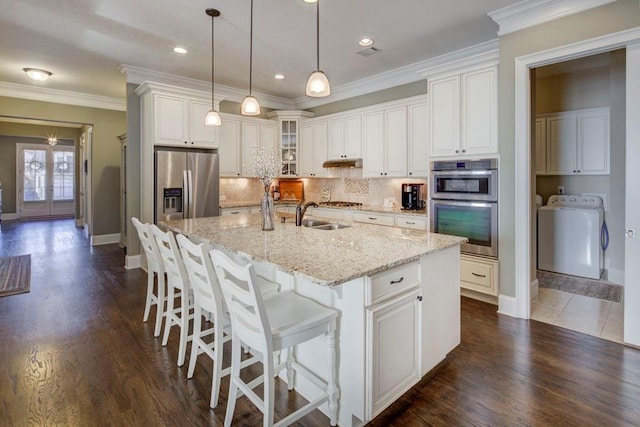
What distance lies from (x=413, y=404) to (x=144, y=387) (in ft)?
5.51

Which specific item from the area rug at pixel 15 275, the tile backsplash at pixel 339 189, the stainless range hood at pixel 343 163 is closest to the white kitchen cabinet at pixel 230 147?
the tile backsplash at pixel 339 189

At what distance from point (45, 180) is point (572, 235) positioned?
14092 millimetres

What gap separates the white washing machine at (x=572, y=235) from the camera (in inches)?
175

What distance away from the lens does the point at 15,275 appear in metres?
4.67

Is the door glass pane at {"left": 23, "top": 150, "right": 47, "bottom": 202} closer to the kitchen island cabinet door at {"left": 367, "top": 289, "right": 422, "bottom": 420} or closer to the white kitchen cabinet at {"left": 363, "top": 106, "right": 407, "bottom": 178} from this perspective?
the white kitchen cabinet at {"left": 363, "top": 106, "right": 407, "bottom": 178}

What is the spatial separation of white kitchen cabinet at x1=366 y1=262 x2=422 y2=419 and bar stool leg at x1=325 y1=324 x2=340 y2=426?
177mm

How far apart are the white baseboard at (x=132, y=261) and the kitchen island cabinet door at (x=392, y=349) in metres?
4.61

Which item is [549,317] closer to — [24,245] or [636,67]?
[636,67]

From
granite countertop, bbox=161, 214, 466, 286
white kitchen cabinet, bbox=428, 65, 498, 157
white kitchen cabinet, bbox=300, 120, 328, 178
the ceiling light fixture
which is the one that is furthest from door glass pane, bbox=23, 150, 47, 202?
white kitchen cabinet, bbox=428, 65, 498, 157

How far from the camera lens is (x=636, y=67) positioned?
2.58 meters

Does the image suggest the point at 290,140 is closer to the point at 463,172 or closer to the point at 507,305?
the point at 463,172

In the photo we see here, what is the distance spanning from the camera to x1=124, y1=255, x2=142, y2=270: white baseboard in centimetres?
519

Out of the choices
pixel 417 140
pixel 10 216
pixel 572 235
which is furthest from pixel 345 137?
pixel 10 216

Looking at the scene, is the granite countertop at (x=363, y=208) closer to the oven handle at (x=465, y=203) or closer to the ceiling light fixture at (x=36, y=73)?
the oven handle at (x=465, y=203)
